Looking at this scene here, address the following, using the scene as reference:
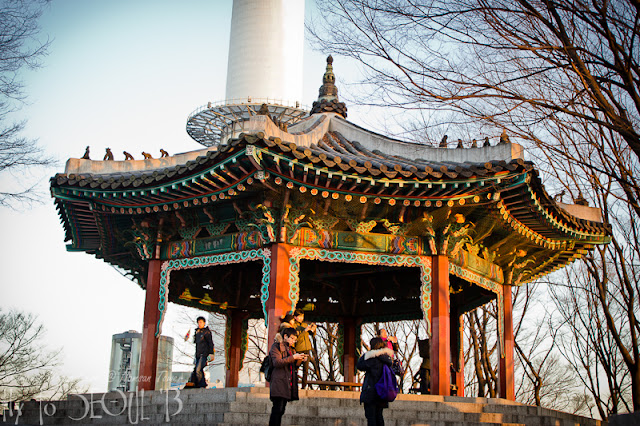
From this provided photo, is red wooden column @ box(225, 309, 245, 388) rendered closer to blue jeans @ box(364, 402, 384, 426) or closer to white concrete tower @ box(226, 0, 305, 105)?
blue jeans @ box(364, 402, 384, 426)

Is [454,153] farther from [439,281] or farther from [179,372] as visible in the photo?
[179,372]

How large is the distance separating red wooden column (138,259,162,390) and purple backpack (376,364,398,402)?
7.87 m

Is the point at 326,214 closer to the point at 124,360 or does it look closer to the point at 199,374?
the point at 199,374

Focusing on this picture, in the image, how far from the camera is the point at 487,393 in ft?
95.1

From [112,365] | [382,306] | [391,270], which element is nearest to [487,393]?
[382,306]

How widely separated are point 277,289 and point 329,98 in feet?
22.4

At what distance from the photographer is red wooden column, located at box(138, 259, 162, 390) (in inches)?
621

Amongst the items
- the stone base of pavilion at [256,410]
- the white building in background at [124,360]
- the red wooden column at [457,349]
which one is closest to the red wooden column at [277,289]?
the stone base of pavilion at [256,410]

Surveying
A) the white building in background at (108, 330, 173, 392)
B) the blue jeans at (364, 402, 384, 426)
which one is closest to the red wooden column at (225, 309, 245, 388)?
the white building in background at (108, 330, 173, 392)

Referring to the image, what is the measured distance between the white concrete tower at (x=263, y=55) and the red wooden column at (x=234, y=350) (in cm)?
3745

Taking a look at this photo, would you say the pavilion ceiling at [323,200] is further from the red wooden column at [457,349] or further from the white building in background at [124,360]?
the white building in background at [124,360]

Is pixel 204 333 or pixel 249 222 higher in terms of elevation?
pixel 249 222

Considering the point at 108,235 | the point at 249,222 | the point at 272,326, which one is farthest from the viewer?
the point at 108,235

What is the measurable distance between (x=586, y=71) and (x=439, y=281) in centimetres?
760
